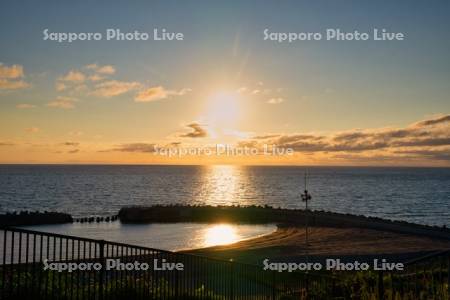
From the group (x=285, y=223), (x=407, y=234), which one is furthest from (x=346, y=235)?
(x=285, y=223)

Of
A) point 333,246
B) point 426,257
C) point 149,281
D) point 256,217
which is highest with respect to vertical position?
point 426,257

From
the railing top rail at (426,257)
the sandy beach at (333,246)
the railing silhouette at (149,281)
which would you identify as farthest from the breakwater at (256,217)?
the railing top rail at (426,257)

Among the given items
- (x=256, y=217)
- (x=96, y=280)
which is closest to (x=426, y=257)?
(x=96, y=280)

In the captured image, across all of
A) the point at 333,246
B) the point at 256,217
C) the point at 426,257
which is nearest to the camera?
the point at 426,257

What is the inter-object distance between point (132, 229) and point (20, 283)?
63.1 meters

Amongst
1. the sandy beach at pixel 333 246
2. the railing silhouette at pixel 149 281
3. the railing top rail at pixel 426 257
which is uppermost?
the railing top rail at pixel 426 257

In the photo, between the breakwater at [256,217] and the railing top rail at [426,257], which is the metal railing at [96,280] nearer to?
the railing top rail at [426,257]

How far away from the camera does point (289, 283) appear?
59.4 feet

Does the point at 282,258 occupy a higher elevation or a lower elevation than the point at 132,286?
lower

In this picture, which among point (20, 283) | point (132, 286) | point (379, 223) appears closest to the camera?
point (20, 283)

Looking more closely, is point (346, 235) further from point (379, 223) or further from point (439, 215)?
point (439, 215)

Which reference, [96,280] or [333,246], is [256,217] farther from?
[96,280]

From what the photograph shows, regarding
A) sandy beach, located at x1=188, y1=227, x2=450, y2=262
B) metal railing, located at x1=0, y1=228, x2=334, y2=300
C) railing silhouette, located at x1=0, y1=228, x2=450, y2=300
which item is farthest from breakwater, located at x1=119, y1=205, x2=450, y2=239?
metal railing, located at x1=0, y1=228, x2=334, y2=300

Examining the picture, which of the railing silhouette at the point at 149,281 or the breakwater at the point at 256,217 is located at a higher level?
the railing silhouette at the point at 149,281
